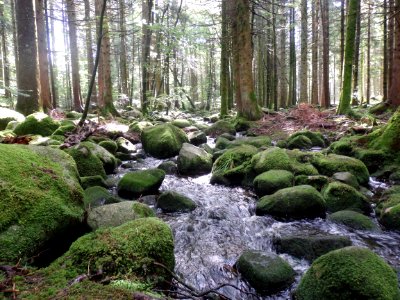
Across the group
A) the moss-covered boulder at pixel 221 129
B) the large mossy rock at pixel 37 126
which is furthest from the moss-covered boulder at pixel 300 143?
the large mossy rock at pixel 37 126

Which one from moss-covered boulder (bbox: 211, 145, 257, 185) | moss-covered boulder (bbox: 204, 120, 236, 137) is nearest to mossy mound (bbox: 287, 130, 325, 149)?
moss-covered boulder (bbox: 211, 145, 257, 185)

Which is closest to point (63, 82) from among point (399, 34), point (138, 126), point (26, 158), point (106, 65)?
point (106, 65)

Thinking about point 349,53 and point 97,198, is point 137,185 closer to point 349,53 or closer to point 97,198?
point 97,198

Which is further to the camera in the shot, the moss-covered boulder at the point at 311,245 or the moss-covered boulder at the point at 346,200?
the moss-covered boulder at the point at 346,200

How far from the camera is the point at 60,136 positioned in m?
A: 8.83

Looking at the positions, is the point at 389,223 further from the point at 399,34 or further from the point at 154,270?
the point at 399,34

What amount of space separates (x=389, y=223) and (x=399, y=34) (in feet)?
31.9

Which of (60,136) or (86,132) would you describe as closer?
(60,136)

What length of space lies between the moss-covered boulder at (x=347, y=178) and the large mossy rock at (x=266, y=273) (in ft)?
9.94

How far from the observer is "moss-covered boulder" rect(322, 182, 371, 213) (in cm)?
531

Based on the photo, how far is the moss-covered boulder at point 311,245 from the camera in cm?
395

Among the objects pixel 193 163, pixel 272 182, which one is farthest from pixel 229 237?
pixel 193 163

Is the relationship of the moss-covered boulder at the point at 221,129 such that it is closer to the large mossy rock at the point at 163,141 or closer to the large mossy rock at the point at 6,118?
the large mossy rock at the point at 163,141

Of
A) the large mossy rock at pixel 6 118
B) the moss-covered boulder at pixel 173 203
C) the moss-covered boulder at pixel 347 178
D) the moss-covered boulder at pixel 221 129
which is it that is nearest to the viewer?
the moss-covered boulder at pixel 173 203
